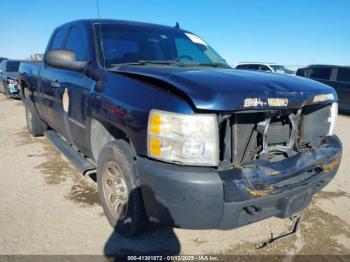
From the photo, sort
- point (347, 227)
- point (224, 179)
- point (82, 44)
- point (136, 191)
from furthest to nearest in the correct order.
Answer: point (82, 44), point (347, 227), point (136, 191), point (224, 179)

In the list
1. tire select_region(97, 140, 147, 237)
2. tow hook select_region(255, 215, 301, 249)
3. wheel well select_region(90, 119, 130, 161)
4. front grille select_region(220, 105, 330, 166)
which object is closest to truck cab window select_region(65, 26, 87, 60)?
wheel well select_region(90, 119, 130, 161)

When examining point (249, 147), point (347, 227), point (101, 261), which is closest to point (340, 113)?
point (347, 227)

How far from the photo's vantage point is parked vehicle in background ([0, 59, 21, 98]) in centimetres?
1180

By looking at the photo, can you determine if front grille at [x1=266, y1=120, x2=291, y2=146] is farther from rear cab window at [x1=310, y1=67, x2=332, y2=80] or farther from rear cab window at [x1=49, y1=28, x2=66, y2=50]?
rear cab window at [x1=310, y1=67, x2=332, y2=80]

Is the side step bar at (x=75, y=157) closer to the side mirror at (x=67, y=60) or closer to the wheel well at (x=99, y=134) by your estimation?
the wheel well at (x=99, y=134)

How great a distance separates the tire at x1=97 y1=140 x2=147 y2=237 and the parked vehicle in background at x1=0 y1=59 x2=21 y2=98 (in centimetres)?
1019

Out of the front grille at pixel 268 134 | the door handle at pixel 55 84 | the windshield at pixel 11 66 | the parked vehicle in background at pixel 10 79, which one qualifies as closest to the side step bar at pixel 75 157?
the door handle at pixel 55 84

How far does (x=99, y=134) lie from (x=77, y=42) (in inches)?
50.4

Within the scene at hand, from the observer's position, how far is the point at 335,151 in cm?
276

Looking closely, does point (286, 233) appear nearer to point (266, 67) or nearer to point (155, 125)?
point (155, 125)

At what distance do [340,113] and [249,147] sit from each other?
35.7 feet

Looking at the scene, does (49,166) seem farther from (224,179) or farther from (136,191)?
(224,179)

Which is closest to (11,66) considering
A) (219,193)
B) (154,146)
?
(154,146)

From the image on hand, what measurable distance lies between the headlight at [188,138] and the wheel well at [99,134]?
0.83m
